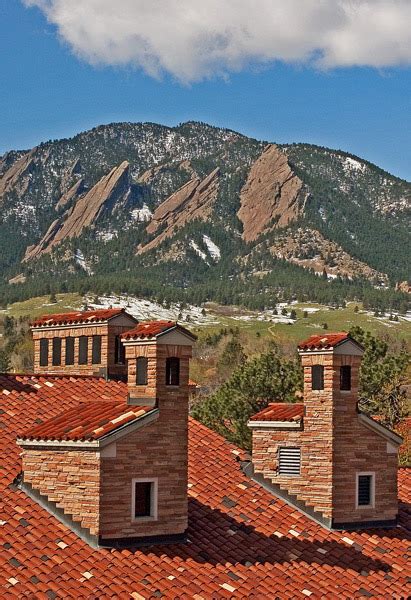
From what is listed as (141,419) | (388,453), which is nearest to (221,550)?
(141,419)

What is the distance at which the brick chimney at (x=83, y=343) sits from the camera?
2753cm

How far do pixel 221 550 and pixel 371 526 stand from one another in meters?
4.33

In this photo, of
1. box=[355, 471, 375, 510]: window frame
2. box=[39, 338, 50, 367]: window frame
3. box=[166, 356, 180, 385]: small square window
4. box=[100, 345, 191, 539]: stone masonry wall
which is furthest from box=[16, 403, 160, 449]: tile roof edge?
box=[39, 338, 50, 367]: window frame

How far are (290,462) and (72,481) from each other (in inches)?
239

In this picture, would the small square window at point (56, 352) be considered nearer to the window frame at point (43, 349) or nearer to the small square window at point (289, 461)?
the window frame at point (43, 349)

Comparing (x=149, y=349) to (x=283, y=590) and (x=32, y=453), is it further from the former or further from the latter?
(x=283, y=590)

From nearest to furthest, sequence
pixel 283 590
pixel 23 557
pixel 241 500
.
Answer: pixel 23 557, pixel 283 590, pixel 241 500

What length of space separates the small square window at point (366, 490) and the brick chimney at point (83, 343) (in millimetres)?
6371

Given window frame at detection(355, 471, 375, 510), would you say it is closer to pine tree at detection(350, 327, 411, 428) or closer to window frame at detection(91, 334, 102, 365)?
window frame at detection(91, 334, 102, 365)

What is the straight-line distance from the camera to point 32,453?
21062mm

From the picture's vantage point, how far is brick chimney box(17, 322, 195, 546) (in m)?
20.1

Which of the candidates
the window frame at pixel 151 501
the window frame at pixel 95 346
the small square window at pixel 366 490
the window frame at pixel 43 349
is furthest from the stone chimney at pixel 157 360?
the window frame at pixel 43 349

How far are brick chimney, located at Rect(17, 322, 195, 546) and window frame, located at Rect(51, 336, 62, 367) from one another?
21.7 ft

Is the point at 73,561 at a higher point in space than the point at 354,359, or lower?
lower
